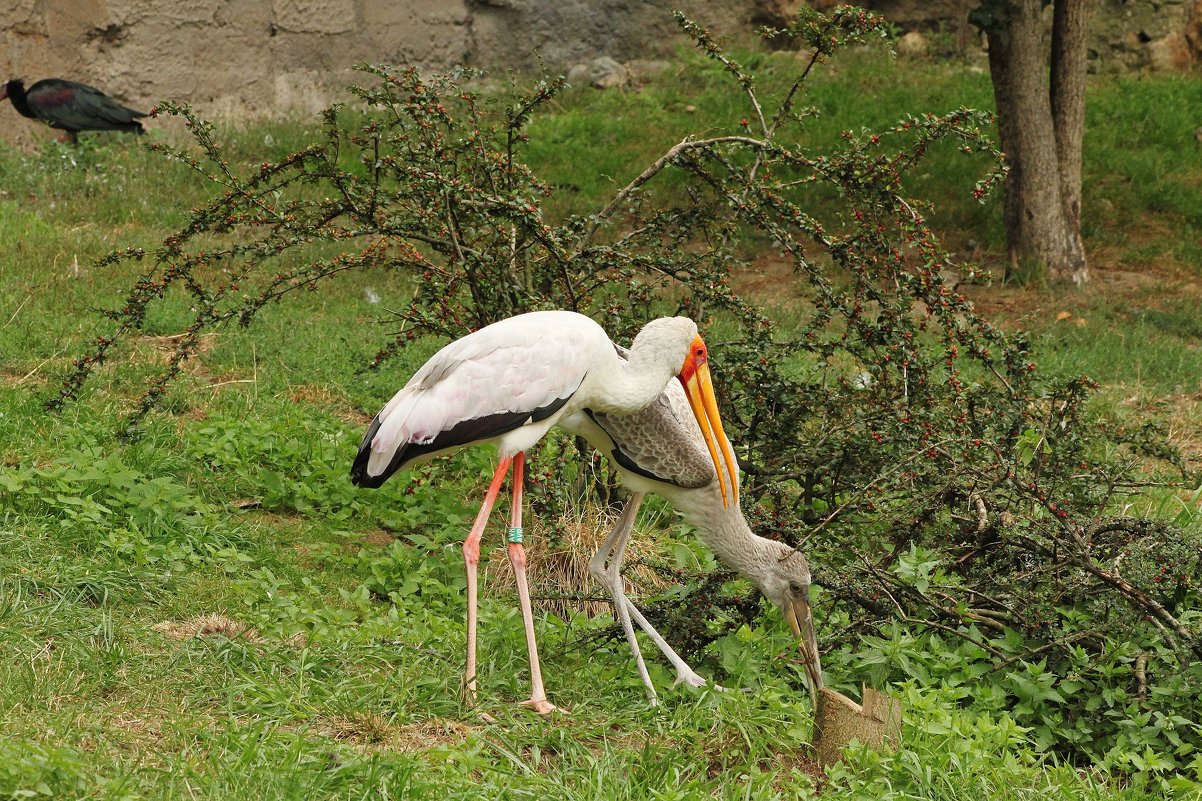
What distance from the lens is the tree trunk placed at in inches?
376

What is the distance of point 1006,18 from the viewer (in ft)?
30.8

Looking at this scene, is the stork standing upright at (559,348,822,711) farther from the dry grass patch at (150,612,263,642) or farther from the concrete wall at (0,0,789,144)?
the concrete wall at (0,0,789,144)

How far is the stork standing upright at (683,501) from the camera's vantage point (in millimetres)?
4602

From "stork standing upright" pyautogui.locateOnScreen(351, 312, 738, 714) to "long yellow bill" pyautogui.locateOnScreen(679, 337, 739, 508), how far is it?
1 centimetres

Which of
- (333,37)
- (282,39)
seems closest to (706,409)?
(282,39)

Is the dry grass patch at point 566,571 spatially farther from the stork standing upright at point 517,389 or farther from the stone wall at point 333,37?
the stone wall at point 333,37

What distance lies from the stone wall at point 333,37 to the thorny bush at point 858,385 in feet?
20.0

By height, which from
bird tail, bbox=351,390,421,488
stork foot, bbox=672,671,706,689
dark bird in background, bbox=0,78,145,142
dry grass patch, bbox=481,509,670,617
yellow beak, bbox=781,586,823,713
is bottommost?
dark bird in background, bbox=0,78,145,142

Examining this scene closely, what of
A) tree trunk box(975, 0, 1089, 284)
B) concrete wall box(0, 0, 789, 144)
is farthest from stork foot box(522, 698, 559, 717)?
concrete wall box(0, 0, 789, 144)

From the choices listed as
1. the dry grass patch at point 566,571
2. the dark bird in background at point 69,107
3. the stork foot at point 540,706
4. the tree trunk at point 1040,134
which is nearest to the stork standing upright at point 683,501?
the stork foot at point 540,706

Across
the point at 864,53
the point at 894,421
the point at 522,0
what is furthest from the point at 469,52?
the point at 894,421

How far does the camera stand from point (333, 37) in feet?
41.0

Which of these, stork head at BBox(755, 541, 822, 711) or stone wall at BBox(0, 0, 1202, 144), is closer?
→ stork head at BBox(755, 541, 822, 711)

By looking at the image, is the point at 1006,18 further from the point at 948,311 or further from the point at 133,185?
the point at 133,185
